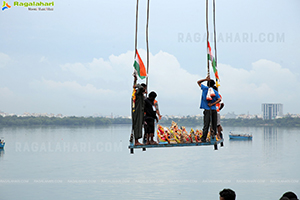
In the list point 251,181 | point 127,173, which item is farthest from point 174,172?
point 251,181

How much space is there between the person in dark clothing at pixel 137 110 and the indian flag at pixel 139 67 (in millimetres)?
Answer: 393

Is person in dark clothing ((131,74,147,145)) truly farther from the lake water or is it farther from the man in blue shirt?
the lake water

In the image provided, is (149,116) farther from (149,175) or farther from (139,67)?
(149,175)

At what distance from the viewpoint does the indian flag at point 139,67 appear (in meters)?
9.48

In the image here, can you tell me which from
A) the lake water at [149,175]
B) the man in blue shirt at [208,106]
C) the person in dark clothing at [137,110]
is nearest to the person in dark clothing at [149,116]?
the person in dark clothing at [137,110]

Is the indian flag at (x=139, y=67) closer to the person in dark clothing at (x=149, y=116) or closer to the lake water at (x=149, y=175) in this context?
the person in dark clothing at (x=149, y=116)

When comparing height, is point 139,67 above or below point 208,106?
above

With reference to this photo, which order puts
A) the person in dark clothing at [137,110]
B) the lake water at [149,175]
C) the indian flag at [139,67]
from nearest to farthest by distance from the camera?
1. the person in dark clothing at [137,110]
2. the indian flag at [139,67]
3. the lake water at [149,175]

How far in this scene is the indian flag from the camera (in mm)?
9477

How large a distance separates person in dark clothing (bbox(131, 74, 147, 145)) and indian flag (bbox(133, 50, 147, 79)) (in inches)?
15.5

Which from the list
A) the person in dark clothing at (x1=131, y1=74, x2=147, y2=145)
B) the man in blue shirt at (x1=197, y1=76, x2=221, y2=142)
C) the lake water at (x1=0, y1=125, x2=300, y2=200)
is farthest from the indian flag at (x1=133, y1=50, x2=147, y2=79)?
the lake water at (x1=0, y1=125, x2=300, y2=200)

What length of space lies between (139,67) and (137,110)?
104 cm

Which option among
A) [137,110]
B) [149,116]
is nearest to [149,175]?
[149,116]

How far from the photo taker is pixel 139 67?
375 inches
